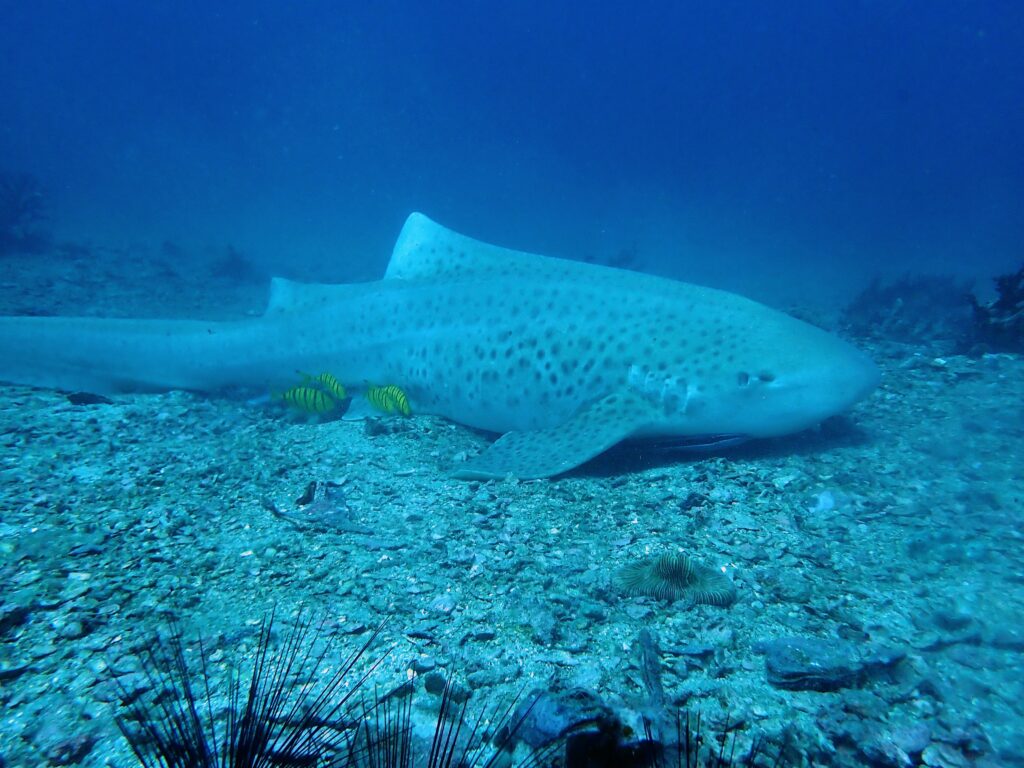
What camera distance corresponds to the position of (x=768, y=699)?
218 cm

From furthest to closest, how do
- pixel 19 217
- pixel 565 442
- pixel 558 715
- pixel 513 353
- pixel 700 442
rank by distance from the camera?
pixel 19 217, pixel 513 353, pixel 700 442, pixel 565 442, pixel 558 715

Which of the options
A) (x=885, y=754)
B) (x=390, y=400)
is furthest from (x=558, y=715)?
(x=390, y=400)

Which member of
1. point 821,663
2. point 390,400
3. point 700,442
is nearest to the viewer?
point 821,663

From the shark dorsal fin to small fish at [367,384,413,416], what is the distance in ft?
4.89

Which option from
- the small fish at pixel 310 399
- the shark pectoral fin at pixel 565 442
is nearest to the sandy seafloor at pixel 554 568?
the shark pectoral fin at pixel 565 442

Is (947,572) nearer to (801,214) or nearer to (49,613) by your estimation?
(49,613)

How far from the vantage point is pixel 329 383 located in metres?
6.47

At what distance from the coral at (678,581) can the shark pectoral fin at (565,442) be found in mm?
1398

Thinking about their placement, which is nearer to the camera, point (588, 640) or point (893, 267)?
point (588, 640)

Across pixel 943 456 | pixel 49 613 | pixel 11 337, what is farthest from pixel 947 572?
pixel 11 337

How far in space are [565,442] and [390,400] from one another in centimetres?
234

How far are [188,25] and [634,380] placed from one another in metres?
202

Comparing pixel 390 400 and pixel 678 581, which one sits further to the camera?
pixel 390 400

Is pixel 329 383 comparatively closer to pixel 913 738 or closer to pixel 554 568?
pixel 554 568
